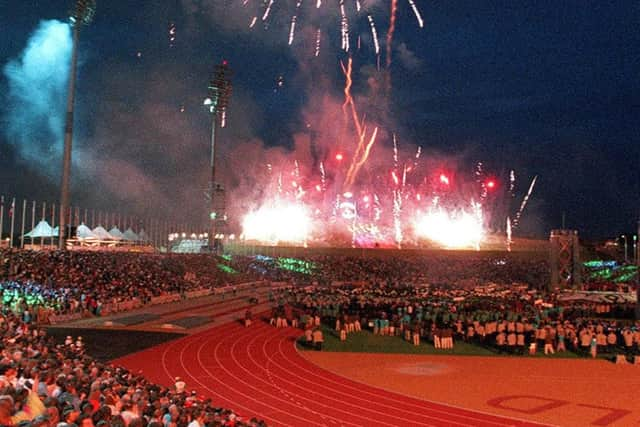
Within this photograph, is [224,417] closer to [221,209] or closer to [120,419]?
[120,419]

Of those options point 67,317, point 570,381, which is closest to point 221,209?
point 67,317

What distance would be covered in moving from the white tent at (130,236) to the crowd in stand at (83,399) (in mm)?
55288

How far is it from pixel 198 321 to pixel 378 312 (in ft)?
28.7

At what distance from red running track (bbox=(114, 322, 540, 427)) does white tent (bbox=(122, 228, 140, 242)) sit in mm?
44027

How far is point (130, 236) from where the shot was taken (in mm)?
65375

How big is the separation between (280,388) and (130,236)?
53.2 metres

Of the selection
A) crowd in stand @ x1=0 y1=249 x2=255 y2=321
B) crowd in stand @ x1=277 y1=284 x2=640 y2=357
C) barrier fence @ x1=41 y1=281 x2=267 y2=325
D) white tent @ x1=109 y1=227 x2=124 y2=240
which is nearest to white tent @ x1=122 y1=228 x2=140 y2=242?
white tent @ x1=109 y1=227 x2=124 y2=240

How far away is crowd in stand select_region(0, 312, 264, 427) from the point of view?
6383 millimetres

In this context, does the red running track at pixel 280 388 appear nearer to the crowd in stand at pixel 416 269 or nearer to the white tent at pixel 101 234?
the crowd in stand at pixel 416 269

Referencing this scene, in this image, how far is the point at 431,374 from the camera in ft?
60.0

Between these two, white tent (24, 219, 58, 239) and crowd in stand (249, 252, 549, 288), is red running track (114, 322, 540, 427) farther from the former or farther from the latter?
white tent (24, 219, 58, 239)

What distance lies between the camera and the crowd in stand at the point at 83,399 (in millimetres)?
6383

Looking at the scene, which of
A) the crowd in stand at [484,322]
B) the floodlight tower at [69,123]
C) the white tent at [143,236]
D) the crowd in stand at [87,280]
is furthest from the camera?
the white tent at [143,236]

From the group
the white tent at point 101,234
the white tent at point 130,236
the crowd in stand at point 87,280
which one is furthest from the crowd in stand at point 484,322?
the white tent at point 130,236
